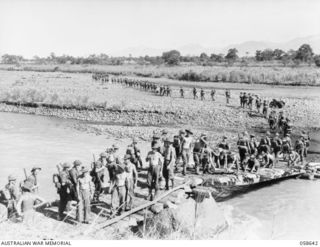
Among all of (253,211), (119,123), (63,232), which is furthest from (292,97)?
(63,232)

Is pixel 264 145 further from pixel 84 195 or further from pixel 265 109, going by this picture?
pixel 265 109

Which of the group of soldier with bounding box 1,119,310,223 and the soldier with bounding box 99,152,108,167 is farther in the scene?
the soldier with bounding box 99,152,108,167

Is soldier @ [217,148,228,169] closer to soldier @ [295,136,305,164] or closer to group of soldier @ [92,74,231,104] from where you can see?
soldier @ [295,136,305,164]

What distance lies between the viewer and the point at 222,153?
47.0 feet

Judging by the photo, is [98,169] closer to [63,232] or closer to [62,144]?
[63,232]

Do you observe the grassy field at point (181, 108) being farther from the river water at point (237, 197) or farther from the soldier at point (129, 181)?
the soldier at point (129, 181)

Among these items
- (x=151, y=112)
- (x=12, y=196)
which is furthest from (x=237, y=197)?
(x=151, y=112)

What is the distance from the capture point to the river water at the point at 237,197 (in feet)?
38.2

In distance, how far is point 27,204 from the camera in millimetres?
→ 9180

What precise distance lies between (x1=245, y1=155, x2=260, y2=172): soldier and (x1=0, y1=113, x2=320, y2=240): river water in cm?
77

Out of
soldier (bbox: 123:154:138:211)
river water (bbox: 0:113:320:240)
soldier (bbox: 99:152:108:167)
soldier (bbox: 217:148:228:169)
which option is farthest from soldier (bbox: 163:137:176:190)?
soldier (bbox: 217:148:228:169)

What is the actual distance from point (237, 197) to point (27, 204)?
23.4 feet

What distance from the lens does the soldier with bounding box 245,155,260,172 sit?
14.5m

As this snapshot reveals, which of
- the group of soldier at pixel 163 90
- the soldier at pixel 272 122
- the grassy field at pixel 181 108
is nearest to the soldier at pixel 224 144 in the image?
the grassy field at pixel 181 108
